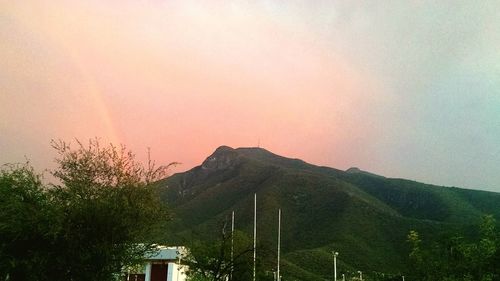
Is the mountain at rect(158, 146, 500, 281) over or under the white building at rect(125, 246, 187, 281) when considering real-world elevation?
over

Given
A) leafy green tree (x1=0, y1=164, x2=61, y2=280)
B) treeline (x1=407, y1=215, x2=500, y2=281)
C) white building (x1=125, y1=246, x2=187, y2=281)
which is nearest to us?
leafy green tree (x1=0, y1=164, x2=61, y2=280)

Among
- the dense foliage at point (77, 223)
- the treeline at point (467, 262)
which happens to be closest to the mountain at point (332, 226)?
the treeline at point (467, 262)

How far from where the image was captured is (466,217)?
17712 centimetres

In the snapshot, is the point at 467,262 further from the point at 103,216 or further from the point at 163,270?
the point at 163,270

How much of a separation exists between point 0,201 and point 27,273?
14.0ft

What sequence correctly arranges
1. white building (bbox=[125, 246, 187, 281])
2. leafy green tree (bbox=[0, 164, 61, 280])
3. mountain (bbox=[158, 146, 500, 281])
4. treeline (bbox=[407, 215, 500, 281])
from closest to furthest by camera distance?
leafy green tree (bbox=[0, 164, 61, 280])
treeline (bbox=[407, 215, 500, 281])
white building (bbox=[125, 246, 187, 281])
mountain (bbox=[158, 146, 500, 281])

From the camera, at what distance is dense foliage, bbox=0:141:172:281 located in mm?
23594

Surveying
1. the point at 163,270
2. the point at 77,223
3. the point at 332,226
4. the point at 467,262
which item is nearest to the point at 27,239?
the point at 77,223

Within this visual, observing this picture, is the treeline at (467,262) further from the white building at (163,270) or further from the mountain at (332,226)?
the mountain at (332,226)

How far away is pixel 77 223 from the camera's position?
2439 centimetres

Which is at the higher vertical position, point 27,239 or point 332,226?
point 332,226

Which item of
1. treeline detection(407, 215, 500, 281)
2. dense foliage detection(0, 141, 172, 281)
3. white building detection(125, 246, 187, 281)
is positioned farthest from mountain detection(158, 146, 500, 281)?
dense foliage detection(0, 141, 172, 281)

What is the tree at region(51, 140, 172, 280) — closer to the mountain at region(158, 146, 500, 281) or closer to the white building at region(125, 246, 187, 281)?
the white building at region(125, 246, 187, 281)

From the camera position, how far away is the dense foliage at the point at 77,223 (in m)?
23.6
